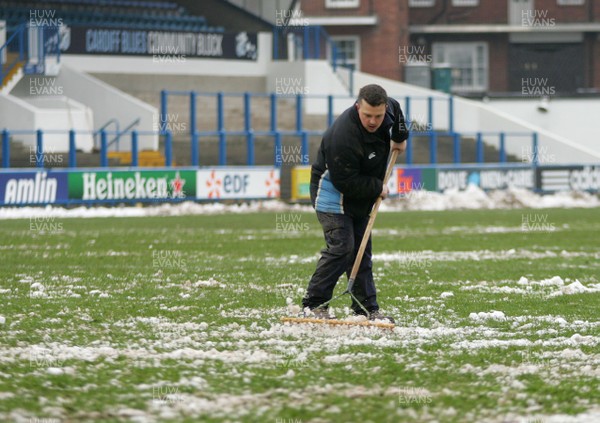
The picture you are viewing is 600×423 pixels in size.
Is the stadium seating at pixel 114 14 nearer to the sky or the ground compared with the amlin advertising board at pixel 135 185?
nearer to the sky

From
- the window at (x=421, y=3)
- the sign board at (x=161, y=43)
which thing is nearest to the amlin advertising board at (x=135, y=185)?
the sign board at (x=161, y=43)

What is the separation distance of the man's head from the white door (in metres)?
52.1

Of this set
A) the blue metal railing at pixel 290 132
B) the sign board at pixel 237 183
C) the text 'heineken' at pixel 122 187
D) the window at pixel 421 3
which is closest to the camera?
the text 'heineken' at pixel 122 187

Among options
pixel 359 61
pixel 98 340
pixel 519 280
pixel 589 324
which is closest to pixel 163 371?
pixel 98 340

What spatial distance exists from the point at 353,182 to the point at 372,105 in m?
0.70

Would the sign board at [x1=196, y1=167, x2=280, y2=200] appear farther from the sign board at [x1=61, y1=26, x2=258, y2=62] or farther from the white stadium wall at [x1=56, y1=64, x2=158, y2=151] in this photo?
the sign board at [x1=61, y1=26, x2=258, y2=62]

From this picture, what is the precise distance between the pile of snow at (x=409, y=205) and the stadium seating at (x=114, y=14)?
41.2 feet

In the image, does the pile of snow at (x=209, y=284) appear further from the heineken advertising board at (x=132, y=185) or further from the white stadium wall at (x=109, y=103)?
the white stadium wall at (x=109, y=103)

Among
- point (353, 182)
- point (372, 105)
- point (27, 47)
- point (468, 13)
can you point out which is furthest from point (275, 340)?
point (468, 13)

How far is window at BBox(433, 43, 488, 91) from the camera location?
60875 mm

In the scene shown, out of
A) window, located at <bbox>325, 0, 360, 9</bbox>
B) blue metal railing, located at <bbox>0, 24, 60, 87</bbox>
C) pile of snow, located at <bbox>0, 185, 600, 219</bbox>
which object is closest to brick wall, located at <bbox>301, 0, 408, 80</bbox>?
window, located at <bbox>325, 0, 360, 9</bbox>

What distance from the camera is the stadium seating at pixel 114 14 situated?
43.0m

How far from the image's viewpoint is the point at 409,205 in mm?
35750

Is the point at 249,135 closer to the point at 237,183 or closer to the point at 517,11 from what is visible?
the point at 237,183
